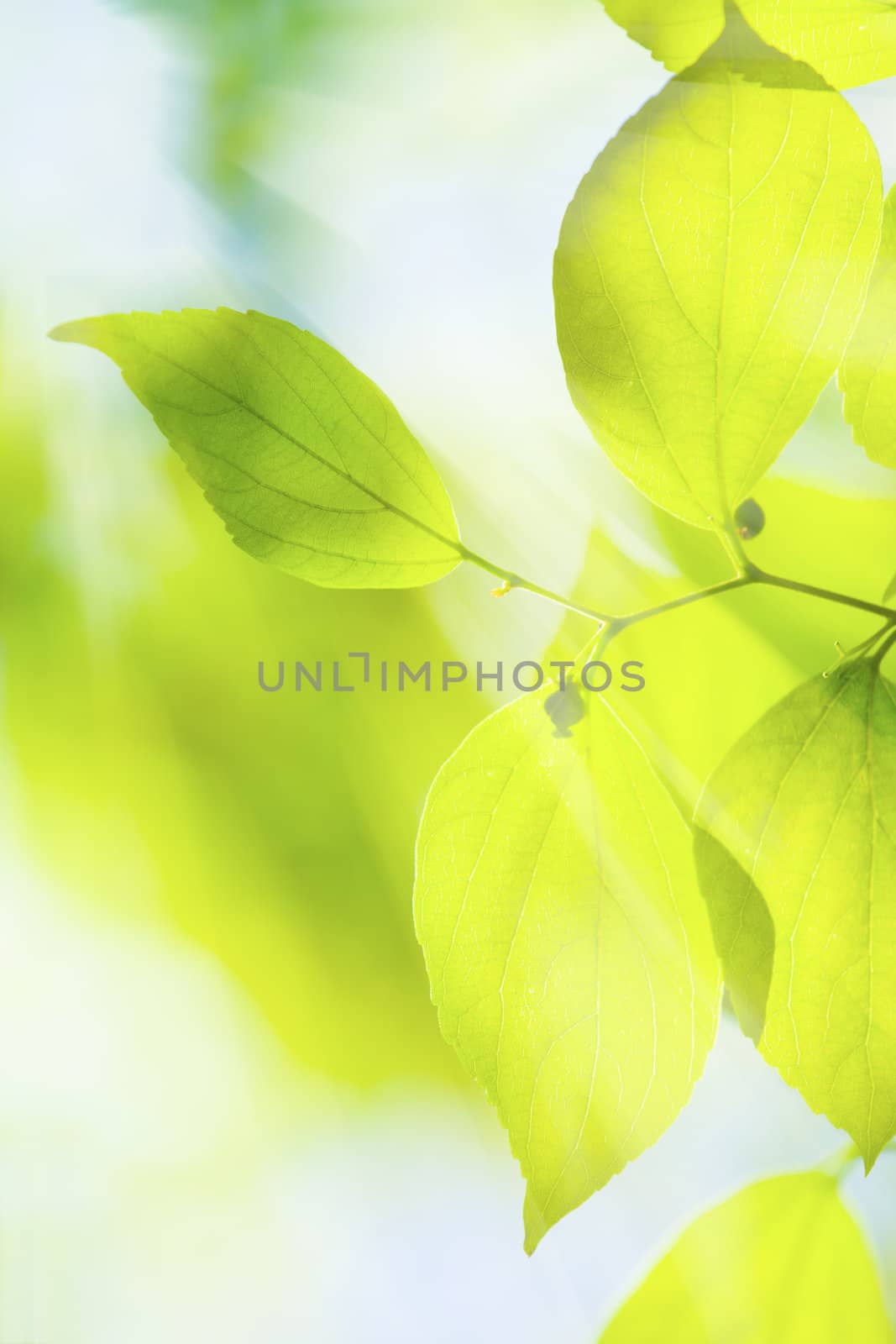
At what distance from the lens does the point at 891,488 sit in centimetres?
18

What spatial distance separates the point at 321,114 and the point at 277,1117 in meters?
0.23

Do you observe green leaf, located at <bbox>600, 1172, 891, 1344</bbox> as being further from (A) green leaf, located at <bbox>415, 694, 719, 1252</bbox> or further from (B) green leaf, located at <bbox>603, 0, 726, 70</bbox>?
(B) green leaf, located at <bbox>603, 0, 726, 70</bbox>

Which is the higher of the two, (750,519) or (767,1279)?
(750,519)

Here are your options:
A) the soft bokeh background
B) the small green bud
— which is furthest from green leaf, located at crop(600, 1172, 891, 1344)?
the small green bud

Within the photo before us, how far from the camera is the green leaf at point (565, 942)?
12 cm

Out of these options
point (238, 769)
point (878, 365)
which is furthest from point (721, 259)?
point (238, 769)

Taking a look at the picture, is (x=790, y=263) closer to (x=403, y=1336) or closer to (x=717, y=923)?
(x=717, y=923)

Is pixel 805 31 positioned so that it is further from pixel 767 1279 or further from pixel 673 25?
pixel 767 1279

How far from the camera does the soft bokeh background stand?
0.18m

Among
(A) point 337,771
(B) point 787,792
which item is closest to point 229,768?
(A) point 337,771

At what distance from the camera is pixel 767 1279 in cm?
17

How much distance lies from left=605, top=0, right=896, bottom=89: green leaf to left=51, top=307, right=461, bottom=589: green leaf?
8 cm

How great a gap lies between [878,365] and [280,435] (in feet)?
0.27

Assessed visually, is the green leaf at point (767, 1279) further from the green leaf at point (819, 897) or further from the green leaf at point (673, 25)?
the green leaf at point (673, 25)
